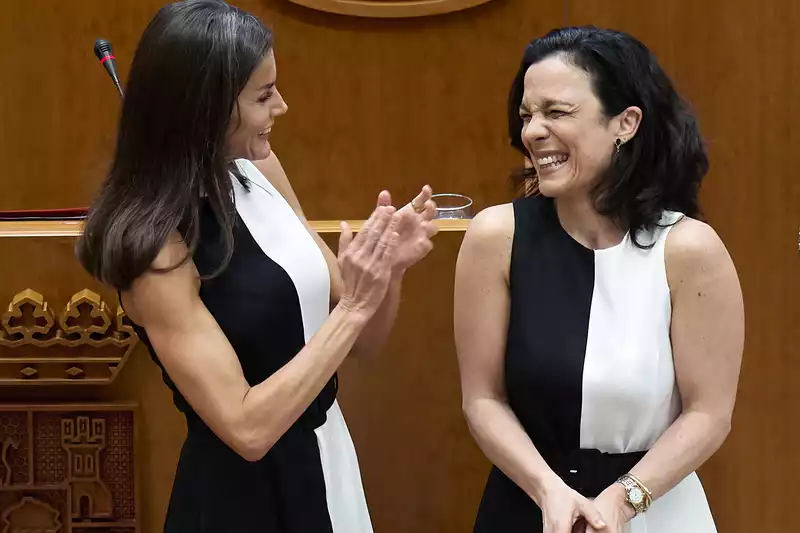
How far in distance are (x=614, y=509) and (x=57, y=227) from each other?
136 cm

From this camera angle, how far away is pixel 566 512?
1737 millimetres

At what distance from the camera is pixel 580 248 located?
1.91m

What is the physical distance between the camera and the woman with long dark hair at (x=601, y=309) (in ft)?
5.97

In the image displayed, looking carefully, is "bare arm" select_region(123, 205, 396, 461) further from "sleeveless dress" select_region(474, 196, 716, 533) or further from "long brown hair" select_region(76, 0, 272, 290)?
"sleeveless dress" select_region(474, 196, 716, 533)

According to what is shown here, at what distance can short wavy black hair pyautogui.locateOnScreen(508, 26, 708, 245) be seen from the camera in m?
1.88

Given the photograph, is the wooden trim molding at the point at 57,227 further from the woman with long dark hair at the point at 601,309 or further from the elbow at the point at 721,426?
the elbow at the point at 721,426

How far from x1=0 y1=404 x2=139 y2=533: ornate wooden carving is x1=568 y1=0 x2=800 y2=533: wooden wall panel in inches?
65.0

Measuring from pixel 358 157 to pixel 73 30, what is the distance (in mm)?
1066

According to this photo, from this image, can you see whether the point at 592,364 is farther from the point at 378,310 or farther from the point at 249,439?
the point at 249,439

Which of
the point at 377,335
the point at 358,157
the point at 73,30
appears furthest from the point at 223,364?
the point at 73,30

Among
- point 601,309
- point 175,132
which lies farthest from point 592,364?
point 175,132

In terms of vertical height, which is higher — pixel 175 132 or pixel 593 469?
pixel 175 132

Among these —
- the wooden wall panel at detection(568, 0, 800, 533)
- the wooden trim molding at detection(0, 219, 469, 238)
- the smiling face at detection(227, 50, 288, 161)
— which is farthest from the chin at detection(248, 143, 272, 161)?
the wooden wall panel at detection(568, 0, 800, 533)

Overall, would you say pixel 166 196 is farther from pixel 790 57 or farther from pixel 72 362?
pixel 790 57
